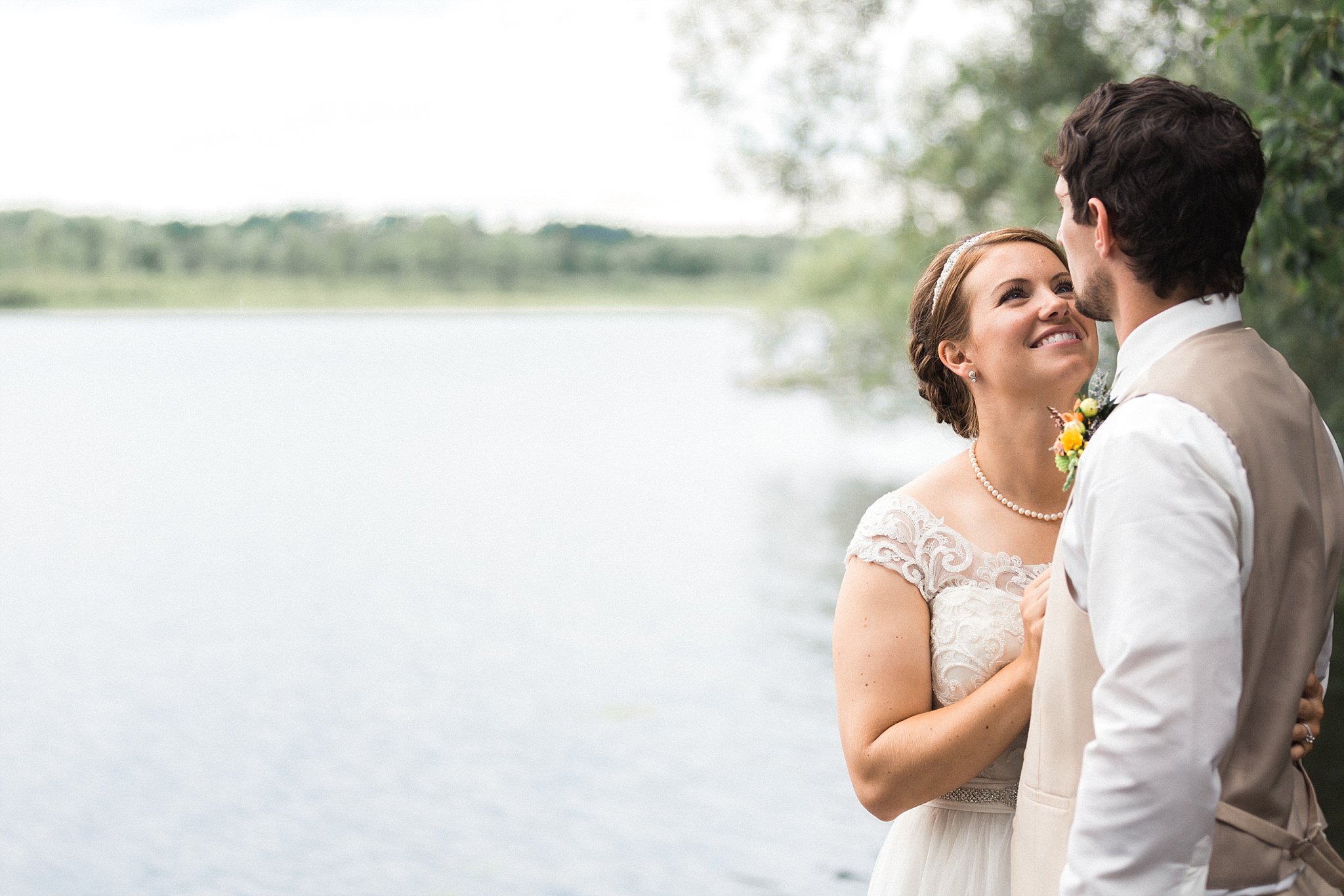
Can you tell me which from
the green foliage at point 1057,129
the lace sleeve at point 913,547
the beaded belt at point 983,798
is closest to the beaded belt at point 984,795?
the beaded belt at point 983,798

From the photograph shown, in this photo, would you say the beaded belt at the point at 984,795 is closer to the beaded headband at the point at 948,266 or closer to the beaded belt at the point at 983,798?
the beaded belt at the point at 983,798

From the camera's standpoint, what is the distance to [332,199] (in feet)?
203

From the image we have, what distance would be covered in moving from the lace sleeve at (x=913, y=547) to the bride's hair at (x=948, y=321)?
25cm

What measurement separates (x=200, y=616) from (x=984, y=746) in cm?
1065

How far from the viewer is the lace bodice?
1.87m

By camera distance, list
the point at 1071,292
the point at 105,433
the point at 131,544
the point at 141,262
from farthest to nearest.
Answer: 1. the point at 141,262
2. the point at 105,433
3. the point at 131,544
4. the point at 1071,292

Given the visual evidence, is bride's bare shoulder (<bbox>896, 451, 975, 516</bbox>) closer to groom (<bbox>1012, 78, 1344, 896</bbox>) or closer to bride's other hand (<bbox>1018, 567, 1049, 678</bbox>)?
bride's other hand (<bbox>1018, 567, 1049, 678</bbox>)

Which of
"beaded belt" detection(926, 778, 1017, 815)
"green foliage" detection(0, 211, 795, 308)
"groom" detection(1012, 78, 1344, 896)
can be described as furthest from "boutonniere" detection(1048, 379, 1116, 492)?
"green foliage" detection(0, 211, 795, 308)

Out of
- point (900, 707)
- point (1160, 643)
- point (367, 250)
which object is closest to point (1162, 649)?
point (1160, 643)

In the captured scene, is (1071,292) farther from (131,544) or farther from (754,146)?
(131,544)

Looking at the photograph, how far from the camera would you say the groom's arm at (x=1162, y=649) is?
4.09ft

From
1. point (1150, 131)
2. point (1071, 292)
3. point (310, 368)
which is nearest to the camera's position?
point (1150, 131)

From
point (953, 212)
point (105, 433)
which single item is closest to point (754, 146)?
point (953, 212)

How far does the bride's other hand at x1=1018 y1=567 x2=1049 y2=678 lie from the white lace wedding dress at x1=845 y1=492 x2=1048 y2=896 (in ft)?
0.71
